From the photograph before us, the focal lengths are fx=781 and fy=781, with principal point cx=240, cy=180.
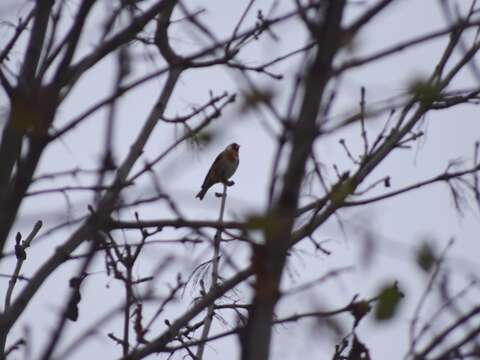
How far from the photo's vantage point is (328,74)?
2072 millimetres

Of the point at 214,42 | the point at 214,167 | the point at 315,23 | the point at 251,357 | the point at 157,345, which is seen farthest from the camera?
the point at 214,167

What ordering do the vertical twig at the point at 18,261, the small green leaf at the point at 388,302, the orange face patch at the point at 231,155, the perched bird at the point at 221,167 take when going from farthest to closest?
the orange face patch at the point at 231,155 < the perched bird at the point at 221,167 < the vertical twig at the point at 18,261 < the small green leaf at the point at 388,302

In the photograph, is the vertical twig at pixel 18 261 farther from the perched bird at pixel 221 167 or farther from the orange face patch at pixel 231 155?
the orange face patch at pixel 231 155

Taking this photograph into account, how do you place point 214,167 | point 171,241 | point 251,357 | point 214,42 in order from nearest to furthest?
point 251,357, point 214,42, point 171,241, point 214,167

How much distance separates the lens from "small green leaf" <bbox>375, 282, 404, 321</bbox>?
2.09m

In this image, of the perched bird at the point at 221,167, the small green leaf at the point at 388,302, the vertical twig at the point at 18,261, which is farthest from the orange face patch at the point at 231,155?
the small green leaf at the point at 388,302

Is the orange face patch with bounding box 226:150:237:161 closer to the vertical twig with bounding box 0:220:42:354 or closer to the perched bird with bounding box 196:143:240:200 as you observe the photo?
the perched bird with bounding box 196:143:240:200

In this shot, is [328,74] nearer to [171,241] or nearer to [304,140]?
[304,140]

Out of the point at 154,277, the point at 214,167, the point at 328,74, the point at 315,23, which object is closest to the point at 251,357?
the point at 154,277

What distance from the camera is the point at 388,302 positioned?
2.11 m

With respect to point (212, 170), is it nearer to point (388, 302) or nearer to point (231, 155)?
point (231, 155)

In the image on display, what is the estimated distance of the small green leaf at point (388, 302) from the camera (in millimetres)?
2092

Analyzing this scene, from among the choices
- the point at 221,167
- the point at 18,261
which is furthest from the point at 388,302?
the point at 221,167

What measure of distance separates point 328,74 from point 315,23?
168 millimetres
